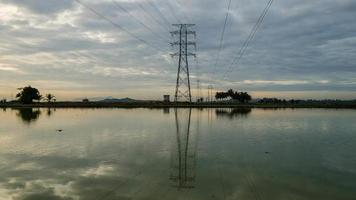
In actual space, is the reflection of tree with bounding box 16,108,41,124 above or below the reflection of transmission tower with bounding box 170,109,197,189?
above

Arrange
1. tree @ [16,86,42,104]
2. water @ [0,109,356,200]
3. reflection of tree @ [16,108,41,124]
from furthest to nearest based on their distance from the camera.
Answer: tree @ [16,86,42,104], reflection of tree @ [16,108,41,124], water @ [0,109,356,200]

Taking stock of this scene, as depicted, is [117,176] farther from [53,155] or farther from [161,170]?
[53,155]

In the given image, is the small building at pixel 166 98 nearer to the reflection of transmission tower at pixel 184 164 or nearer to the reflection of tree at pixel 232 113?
the reflection of tree at pixel 232 113

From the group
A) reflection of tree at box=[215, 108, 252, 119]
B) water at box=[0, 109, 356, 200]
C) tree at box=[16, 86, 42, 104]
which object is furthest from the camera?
tree at box=[16, 86, 42, 104]

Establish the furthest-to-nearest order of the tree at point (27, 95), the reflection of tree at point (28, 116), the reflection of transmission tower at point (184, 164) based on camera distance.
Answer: the tree at point (27, 95), the reflection of tree at point (28, 116), the reflection of transmission tower at point (184, 164)

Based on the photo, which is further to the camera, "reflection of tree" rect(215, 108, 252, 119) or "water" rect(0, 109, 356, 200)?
"reflection of tree" rect(215, 108, 252, 119)

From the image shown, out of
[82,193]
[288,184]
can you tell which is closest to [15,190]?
[82,193]

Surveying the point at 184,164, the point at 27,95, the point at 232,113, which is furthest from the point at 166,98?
the point at 184,164

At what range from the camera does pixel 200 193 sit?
35.5ft

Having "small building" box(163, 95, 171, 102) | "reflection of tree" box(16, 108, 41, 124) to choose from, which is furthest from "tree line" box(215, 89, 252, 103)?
"reflection of tree" box(16, 108, 41, 124)

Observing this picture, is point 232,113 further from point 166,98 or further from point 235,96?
point 235,96

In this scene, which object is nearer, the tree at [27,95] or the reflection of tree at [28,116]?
the reflection of tree at [28,116]

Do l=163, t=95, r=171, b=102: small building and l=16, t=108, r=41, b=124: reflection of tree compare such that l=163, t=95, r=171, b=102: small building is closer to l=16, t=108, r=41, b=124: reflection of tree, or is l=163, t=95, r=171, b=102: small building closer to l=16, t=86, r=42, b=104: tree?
l=16, t=86, r=42, b=104: tree

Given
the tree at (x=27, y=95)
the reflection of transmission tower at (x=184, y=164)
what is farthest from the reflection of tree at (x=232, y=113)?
the tree at (x=27, y=95)
